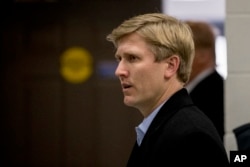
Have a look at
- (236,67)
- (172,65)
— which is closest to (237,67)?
(236,67)

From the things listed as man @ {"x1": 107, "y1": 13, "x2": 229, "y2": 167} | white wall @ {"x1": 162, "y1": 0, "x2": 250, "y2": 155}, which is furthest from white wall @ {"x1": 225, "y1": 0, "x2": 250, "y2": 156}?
man @ {"x1": 107, "y1": 13, "x2": 229, "y2": 167}

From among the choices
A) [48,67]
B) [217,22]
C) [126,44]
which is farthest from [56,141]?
[126,44]

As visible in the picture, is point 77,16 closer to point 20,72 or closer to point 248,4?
point 20,72

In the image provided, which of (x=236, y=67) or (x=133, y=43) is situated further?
(x=236, y=67)

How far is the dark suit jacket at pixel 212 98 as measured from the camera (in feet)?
8.62

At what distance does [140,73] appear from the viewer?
1.67m

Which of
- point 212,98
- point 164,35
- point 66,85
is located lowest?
point 66,85

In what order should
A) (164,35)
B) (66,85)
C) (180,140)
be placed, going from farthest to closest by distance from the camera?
(66,85)
(164,35)
(180,140)

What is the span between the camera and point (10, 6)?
4703 mm

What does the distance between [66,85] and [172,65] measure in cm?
309

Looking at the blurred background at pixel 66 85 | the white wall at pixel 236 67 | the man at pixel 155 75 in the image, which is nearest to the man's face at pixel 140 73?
the man at pixel 155 75

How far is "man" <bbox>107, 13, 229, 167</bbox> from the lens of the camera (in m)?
1.61

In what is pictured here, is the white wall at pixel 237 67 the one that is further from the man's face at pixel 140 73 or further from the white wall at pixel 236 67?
the man's face at pixel 140 73

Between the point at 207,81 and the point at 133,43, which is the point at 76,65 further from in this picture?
the point at 133,43
